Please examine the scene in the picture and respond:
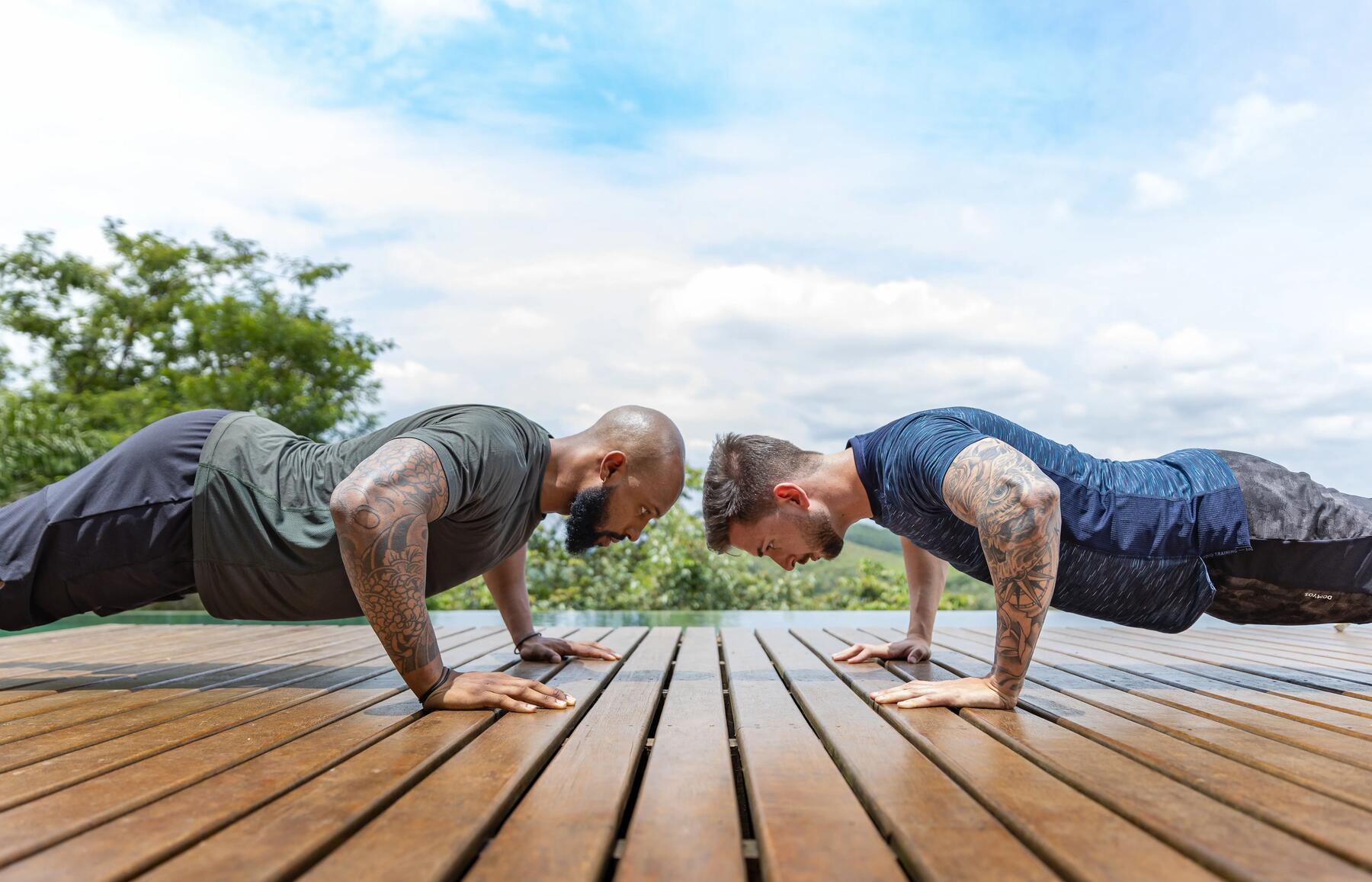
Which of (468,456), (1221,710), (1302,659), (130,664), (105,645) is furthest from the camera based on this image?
(105,645)

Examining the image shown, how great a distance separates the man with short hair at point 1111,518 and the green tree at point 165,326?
40.7ft

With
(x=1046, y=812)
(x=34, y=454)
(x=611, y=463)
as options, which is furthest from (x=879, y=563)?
(x=34, y=454)

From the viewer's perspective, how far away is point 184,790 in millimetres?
1305

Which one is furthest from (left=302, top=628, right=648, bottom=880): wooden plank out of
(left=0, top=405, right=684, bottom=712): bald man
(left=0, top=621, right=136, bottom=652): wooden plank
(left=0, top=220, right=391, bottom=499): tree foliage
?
(left=0, top=220, right=391, bottom=499): tree foliage

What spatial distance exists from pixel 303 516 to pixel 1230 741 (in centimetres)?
209

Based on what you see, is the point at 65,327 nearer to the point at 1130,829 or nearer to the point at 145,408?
the point at 145,408

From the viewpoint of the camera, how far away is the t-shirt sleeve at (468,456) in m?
2.02

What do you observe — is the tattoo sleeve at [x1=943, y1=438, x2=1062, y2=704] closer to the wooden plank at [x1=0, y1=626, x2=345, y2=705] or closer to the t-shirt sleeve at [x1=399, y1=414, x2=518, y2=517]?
the t-shirt sleeve at [x1=399, y1=414, x2=518, y2=517]

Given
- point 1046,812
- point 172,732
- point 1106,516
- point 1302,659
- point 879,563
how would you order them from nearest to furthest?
point 1046,812 < point 172,732 < point 1106,516 < point 1302,659 < point 879,563

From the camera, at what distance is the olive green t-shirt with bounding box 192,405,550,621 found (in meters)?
2.27

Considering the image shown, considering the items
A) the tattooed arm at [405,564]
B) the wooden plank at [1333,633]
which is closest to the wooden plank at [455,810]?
the tattooed arm at [405,564]

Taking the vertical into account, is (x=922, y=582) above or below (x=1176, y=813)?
above

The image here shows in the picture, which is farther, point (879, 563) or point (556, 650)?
point (879, 563)

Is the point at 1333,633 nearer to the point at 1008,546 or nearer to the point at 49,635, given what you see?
the point at 1008,546
